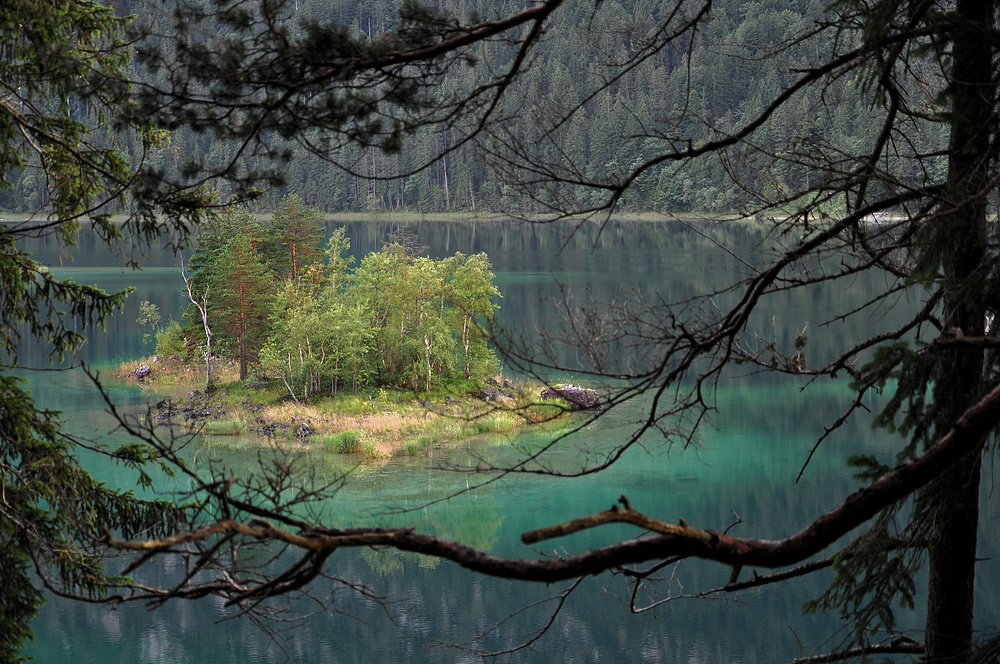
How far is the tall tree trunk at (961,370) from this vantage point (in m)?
4.35

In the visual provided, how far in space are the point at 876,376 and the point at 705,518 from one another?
45.3 feet

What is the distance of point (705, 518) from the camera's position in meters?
17.8

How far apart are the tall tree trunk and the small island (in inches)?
669

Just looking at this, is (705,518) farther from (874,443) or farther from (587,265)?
(587,265)

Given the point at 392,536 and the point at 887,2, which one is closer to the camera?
the point at 392,536

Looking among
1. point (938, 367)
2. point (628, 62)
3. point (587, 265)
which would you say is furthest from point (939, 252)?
point (587, 265)

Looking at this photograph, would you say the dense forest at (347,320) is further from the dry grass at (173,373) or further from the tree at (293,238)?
the tree at (293,238)

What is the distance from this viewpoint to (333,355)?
25172mm

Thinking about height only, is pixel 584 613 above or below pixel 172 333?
below

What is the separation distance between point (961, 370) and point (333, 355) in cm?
2161

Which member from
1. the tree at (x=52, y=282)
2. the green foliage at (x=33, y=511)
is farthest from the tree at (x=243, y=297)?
the green foliage at (x=33, y=511)

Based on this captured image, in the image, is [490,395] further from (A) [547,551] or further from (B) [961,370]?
(A) [547,551]

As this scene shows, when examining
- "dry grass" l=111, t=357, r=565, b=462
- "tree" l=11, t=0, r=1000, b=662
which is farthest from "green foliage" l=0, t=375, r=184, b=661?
"dry grass" l=111, t=357, r=565, b=462

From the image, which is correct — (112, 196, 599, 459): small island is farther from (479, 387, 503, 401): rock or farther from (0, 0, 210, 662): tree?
(0, 0, 210, 662): tree
